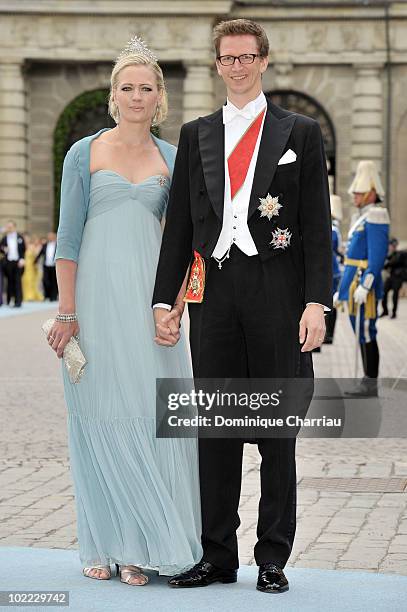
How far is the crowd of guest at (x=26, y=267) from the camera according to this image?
1202 inches

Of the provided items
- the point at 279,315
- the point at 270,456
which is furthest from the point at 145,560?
the point at 279,315

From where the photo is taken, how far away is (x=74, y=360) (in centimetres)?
559

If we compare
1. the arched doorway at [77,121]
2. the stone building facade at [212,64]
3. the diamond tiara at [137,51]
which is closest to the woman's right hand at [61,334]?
the diamond tiara at [137,51]

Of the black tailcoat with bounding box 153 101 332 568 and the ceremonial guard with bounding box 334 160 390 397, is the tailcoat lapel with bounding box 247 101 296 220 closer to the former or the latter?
the black tailcoat with bounding box 153 101 332 568

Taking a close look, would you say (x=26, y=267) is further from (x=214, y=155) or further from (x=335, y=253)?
(x=214, y=155)

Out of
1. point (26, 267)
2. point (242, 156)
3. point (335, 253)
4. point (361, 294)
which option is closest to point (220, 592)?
point (242, 156)

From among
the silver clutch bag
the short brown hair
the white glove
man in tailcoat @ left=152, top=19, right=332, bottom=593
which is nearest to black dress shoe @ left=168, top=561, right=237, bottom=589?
man in tailcoat @ left=152, top=19, right=332, bottom=593

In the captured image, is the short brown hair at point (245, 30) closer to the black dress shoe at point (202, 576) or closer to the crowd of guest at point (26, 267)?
the black dress shoe at point (202, 576)

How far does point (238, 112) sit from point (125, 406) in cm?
119

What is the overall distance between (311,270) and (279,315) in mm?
201

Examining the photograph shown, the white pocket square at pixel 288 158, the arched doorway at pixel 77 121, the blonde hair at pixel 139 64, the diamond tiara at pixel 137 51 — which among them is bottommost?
the white pocket square at pixel 288 158

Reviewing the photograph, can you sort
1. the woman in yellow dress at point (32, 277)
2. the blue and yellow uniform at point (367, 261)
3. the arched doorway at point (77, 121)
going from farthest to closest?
the arched doorway at point (77, 121), the woman in yellow dress at point (32, 277), the blue and yellow uniform at point (367, 261)

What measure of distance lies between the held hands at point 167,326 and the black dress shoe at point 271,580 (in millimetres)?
899

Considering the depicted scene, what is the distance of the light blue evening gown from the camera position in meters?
5.52
